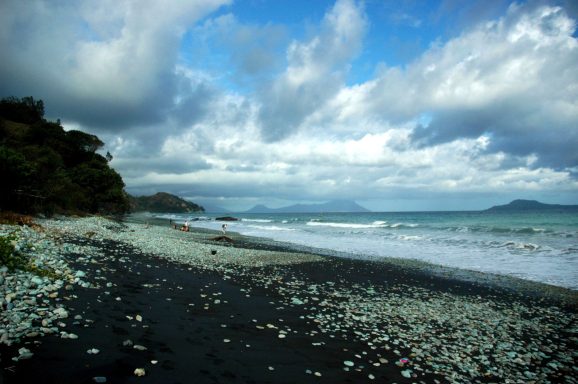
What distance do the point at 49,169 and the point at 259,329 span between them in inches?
2171

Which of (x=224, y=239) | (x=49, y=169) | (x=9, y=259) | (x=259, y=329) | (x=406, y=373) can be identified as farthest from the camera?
(x=49, y=169)

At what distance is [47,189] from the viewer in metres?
37.6

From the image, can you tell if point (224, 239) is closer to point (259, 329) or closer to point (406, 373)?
point (259, 329)

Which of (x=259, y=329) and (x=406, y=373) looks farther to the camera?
(x=259, y=329)

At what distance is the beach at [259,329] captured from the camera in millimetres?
6562

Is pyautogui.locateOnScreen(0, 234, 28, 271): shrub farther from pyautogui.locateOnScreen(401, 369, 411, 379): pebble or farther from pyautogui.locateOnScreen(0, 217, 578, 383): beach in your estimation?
pyautogui.locateOnScreen(401, 369, 411, 379): pebble

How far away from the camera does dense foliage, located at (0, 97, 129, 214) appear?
30.8 metres

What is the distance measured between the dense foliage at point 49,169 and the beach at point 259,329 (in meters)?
20.7

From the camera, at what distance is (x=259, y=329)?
30.8 ft

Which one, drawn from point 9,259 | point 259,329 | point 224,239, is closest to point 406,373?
point 259,329

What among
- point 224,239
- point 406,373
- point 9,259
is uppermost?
point 9,259

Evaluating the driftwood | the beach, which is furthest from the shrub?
the driftwood

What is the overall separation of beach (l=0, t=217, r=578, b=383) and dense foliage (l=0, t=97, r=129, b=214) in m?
20.7

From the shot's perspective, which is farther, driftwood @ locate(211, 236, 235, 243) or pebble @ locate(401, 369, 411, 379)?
driftwood @ locate(211, 236, 235, 243)
